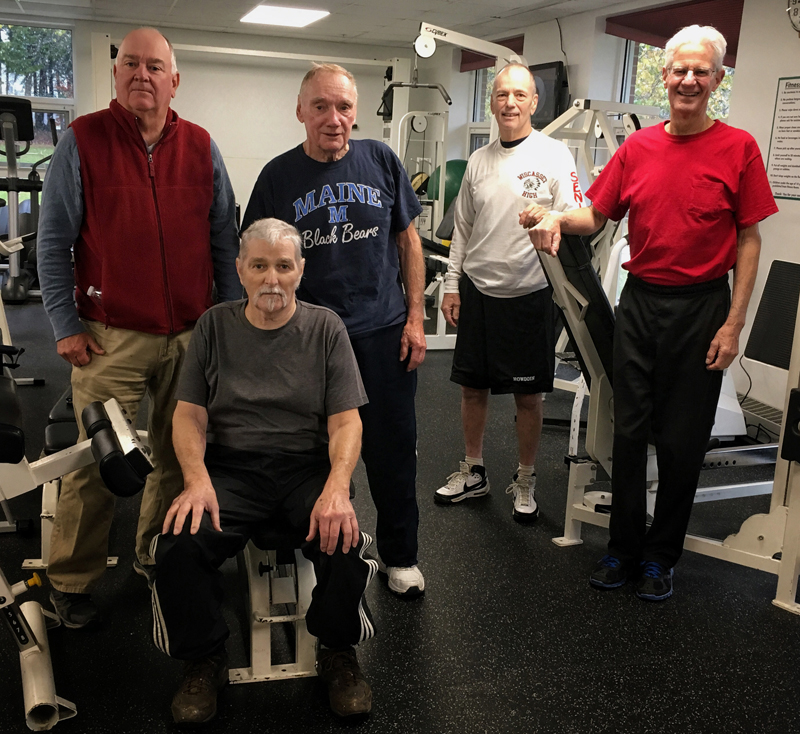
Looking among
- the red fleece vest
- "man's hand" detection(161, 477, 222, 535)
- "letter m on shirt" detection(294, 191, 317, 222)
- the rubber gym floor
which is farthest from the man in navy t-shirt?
"man's hand" detection(161, 477, 222, 535)

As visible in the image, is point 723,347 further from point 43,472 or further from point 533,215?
point 43,472

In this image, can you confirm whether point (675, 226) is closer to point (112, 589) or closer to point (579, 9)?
point (112, 589)

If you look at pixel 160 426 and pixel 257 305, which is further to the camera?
pixel 160 426

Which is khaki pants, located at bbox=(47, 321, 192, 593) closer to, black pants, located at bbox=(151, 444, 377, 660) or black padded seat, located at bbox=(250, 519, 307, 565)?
black pants, located at bbox=(151, 444, 377, 660)

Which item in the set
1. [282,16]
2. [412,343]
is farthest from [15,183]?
[412,343]

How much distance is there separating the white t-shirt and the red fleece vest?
1092 mm

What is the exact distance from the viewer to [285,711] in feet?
5.90

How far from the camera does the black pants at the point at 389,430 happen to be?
2.17 metres

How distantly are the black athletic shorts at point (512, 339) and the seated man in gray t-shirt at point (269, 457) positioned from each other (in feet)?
3.42

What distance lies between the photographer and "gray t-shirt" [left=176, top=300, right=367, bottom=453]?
187 centimetres

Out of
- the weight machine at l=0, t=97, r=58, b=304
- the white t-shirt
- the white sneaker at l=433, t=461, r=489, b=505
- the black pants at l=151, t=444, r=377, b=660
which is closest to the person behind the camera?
the black pants at l=151, t=444, r=377, b=660

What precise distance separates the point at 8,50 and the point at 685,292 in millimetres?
8965

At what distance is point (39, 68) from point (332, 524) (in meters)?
8.97

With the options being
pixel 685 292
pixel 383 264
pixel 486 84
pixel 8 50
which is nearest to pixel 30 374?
pixel 383 264
